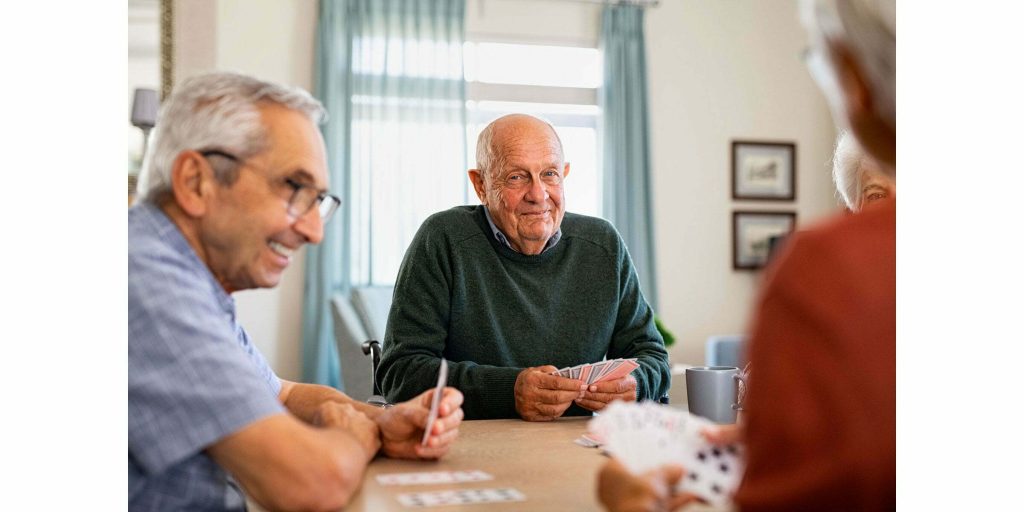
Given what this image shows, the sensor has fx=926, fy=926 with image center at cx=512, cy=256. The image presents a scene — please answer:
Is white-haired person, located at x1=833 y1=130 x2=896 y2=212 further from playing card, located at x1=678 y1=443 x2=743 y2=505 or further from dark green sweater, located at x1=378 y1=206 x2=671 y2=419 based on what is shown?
playing card, located at x1=678 y1=443 x2=743 y2=505

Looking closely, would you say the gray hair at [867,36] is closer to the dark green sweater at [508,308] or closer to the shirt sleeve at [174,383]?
the shirt sleeve at [174,383]

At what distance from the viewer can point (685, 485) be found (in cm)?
82

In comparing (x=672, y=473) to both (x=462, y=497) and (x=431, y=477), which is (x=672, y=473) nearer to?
(x=462, y=497)

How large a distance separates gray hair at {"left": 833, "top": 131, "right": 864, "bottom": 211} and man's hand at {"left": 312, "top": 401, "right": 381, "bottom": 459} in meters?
1.01

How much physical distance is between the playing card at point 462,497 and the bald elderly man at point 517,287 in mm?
792

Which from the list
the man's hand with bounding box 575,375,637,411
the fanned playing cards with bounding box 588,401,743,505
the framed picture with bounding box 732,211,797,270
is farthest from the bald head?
the framed picture with bounding box 732,211,797,270

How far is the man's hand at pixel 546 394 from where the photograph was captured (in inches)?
63.8

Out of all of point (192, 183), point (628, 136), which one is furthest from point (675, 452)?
point (628, 136)

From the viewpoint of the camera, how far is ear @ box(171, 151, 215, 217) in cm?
103

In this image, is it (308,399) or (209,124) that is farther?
(308,399)

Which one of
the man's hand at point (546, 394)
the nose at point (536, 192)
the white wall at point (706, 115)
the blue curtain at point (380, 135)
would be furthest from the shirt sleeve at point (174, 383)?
the white wall at point (706, 115)

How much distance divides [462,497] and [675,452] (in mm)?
278

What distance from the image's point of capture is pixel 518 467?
1.18m
